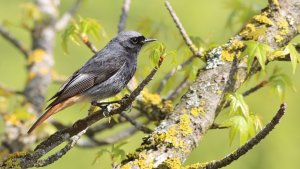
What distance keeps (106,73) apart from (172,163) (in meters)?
1.90

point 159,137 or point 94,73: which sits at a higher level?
point 94,73

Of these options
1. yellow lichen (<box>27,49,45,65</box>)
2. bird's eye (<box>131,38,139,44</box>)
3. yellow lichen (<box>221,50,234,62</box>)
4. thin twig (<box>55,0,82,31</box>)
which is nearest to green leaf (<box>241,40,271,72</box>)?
yellow lichen (<box>221,50,234,62</box>)

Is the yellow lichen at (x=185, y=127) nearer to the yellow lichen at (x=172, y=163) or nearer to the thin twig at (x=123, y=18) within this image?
the yellow lichen at (x=172, y=163)

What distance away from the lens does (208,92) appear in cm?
391

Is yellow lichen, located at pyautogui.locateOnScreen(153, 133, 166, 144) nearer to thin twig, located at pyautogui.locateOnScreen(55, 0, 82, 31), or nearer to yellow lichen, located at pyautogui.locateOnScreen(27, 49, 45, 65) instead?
yellow lichen, located at pyautogui.locateOnScreen(27, 49, 45, 65)

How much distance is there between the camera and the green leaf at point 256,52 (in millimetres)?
3828

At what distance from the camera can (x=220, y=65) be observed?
403 cm

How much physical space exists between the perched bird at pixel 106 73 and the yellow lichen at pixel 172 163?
1515 mm

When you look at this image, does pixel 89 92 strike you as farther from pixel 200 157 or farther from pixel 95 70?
pixel 200 157

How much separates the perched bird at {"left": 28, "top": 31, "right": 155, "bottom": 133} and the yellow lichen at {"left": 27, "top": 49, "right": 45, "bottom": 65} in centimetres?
127

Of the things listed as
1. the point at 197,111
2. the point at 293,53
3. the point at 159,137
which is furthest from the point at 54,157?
the point at 293,53

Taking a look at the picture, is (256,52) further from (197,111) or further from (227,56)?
(197,111)

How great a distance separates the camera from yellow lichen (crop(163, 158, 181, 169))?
3.46 metres

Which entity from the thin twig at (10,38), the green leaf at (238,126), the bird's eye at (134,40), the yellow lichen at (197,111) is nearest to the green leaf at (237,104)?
the green leaf at (238,126)
